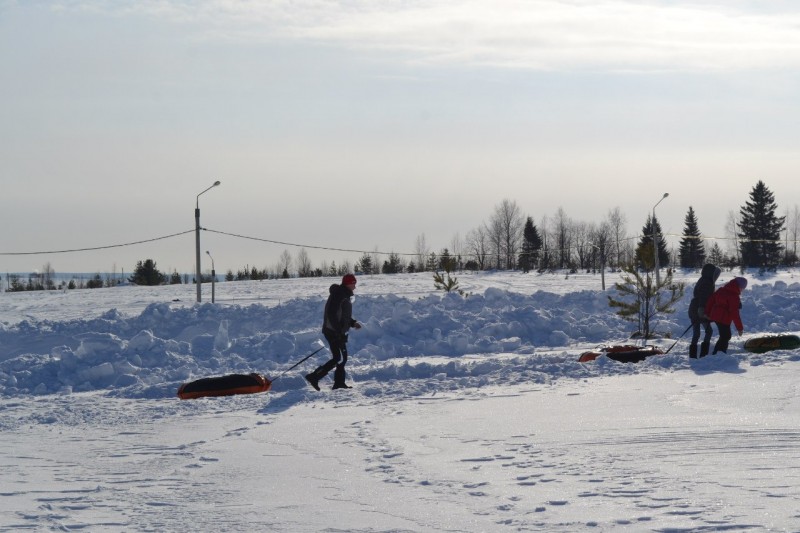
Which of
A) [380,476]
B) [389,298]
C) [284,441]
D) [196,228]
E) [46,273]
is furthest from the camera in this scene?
[46,273]

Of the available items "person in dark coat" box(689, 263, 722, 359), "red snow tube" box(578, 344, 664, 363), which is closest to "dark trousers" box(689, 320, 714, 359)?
"person in dark coat" box(689, 263, 722, 359)

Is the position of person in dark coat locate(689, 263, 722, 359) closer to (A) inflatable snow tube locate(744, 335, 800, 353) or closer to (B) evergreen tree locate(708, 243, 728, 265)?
(A) inflatable snow tube locate(744, 335, 800, 353)

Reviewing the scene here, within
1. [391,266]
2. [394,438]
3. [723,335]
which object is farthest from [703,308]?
[391,266]

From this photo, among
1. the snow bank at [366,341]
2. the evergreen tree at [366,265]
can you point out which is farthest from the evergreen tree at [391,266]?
the snow bank at [366,341]

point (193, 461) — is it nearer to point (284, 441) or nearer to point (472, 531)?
point (284, 441)

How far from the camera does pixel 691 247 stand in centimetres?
7600

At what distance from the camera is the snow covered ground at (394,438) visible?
6.52 m

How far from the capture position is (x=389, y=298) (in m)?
25.6

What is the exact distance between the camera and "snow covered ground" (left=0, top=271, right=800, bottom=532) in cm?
652

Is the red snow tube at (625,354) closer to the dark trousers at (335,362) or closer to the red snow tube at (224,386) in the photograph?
the dark trousers at (335,362)

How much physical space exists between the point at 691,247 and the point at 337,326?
66.8 metres

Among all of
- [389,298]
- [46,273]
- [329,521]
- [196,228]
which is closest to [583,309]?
[389,298]

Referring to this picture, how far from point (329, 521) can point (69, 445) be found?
15.6ft

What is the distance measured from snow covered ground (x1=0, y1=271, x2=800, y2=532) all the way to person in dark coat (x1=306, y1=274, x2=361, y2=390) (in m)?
0.56
